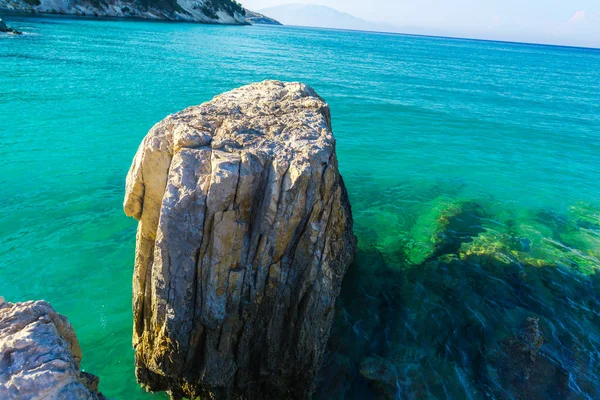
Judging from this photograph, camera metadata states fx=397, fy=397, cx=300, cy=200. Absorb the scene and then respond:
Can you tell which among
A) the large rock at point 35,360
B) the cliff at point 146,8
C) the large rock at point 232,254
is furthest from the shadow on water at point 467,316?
the cliff at point 146,8

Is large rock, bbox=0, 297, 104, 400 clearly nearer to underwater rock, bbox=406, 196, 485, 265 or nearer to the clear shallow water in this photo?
the clear shallow water

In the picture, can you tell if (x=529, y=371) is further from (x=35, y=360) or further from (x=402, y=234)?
(x=35, y=360)

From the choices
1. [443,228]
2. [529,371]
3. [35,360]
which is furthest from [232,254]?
[443,228]

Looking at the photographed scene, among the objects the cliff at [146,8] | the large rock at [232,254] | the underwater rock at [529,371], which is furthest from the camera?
the cliff at [146,8]

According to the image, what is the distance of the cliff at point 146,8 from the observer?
88.6 meters

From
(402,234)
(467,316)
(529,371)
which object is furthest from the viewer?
(402,234)

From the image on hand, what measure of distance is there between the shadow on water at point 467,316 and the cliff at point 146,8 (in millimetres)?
101116

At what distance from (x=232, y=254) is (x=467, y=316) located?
319 inches

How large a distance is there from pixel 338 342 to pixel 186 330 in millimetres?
4398

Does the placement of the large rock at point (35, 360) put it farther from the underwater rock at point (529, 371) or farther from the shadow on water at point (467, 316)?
the underwater rock at point (529, 371)

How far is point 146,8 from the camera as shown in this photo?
387 ft

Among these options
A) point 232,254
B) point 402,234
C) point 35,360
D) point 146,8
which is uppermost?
point 35,360

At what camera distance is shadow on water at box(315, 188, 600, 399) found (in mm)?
9812

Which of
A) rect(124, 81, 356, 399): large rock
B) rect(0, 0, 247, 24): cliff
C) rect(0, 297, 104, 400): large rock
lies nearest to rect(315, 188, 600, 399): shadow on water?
rect(124, 81, 356, 399): large rock
